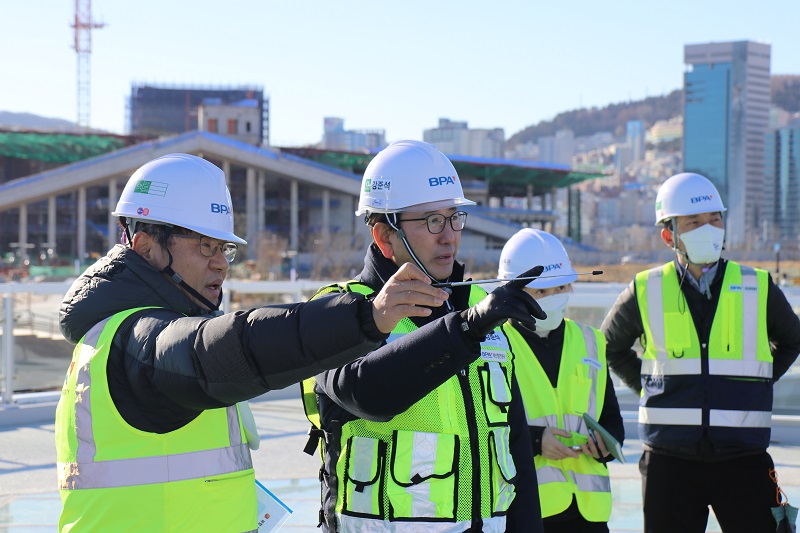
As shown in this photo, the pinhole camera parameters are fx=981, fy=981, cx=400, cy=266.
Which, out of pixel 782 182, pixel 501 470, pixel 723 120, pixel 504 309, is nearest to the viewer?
pixel 504 309

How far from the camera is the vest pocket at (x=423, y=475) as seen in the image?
2.87 m

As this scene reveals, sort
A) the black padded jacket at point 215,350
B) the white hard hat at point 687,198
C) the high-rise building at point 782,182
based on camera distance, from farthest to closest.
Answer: the high-rise building at point 782,182 → the white hard hat at point 687,198 → the black padded jacket at point 215,350

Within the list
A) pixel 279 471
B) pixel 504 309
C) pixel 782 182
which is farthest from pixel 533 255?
pixel 782 182

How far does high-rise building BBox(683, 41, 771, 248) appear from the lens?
171m

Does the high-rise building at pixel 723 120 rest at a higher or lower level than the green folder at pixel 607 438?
higher

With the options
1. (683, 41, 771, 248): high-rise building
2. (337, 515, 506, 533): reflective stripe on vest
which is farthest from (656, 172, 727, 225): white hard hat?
(683, 41, 771, 248): high-rise building

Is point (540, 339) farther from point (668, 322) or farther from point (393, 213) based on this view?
point (393, 213)

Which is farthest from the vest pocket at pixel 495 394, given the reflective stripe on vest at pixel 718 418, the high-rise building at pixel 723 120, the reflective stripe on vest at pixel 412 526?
the high-rise building at pixel 723 120

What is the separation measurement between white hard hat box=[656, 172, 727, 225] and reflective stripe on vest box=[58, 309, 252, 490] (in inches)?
124

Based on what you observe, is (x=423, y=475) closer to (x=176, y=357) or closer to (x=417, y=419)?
(x=417, y=419)

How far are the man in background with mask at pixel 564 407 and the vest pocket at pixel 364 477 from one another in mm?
1189

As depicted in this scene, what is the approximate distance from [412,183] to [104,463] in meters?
1.25

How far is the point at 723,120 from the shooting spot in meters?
171

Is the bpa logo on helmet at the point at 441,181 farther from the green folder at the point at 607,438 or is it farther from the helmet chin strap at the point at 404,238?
the green folder at the point at 607,438
